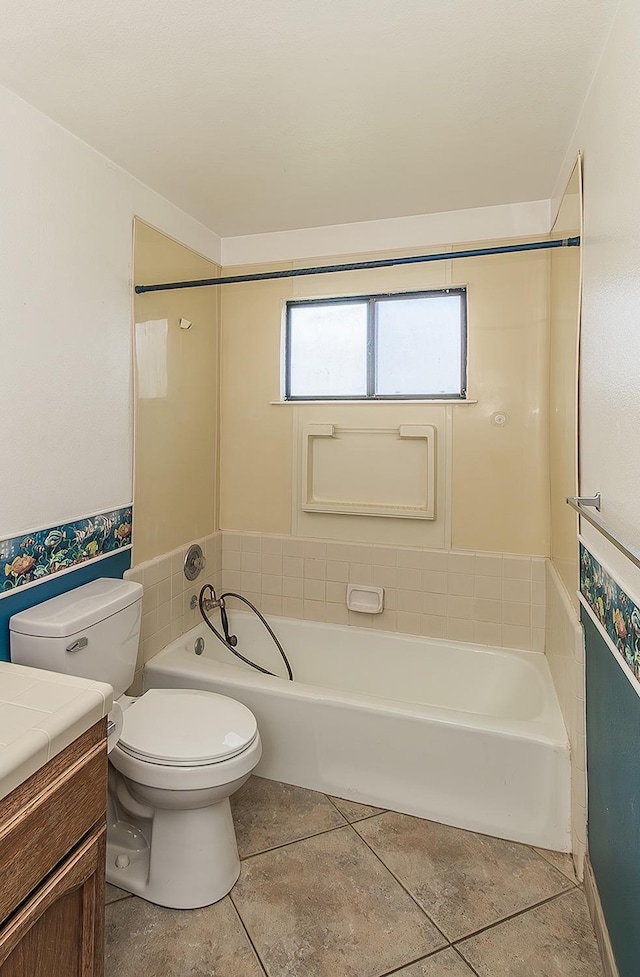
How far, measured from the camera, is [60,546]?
5.97 ft

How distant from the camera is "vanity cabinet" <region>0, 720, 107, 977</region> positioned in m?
0.95

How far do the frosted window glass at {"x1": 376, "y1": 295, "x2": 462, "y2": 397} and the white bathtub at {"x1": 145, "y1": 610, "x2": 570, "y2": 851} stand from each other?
3.96ft

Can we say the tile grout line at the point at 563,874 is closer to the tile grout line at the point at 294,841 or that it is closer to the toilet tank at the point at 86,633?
the tile grout line at the point at 294,841

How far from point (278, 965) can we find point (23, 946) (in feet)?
2.37

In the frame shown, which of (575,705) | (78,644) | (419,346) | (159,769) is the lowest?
(159,769)

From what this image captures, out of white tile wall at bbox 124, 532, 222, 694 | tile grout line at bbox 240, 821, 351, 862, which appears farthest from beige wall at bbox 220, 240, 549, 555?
tile grout line at bbox 240, 821, 351, 862

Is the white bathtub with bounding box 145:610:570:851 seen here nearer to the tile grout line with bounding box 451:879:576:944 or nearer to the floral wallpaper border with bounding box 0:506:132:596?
the tile grout line with bounding box 451:879:576:944

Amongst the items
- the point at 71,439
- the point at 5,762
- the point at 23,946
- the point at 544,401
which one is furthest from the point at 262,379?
the point at 23,946

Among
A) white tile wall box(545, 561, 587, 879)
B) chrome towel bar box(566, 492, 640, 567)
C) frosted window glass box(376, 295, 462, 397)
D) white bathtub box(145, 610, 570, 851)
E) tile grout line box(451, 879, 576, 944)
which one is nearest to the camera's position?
chrome towel bar box(566, 492, 640, 567)

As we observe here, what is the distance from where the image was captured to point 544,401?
7.79ft

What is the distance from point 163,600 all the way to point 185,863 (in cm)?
105

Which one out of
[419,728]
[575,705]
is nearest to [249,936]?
[419,728]

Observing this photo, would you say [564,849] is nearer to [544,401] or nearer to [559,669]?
[559,669]

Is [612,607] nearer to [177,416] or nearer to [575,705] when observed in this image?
[575,705]
